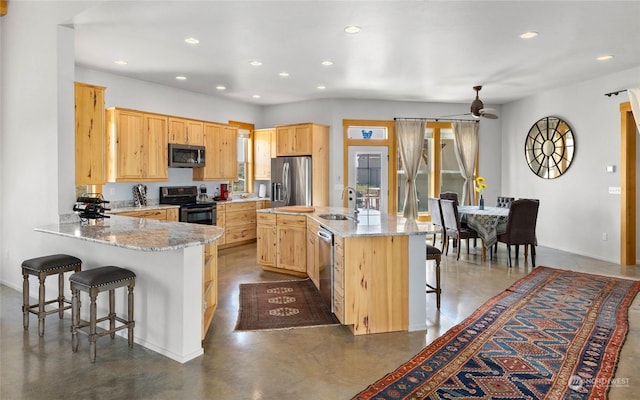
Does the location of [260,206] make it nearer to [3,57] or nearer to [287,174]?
[287,174]

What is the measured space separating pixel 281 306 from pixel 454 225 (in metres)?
3.43

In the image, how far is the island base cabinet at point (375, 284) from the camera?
3391 mm

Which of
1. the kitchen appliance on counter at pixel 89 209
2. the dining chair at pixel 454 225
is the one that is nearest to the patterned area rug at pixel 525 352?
the dining chair at pixel 454 225

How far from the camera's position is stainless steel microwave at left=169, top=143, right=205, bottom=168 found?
262 inches

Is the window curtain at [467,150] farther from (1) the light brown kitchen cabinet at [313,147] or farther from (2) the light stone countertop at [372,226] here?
(2) the light stone countertop at [372,226]

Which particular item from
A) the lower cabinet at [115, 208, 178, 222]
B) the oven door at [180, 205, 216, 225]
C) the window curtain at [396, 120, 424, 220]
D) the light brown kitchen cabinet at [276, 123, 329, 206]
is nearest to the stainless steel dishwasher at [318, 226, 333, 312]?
the lower cabinet at [115, 208, 178, 222]

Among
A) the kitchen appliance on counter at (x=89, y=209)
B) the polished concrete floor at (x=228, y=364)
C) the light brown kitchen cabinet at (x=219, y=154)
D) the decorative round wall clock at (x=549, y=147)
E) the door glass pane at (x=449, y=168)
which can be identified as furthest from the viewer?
the door glass pane at (x=449, y=168)

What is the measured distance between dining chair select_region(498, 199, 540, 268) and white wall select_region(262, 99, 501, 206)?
10.3 feet

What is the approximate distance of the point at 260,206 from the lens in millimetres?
8086

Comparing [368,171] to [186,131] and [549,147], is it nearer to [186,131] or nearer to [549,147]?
[549,147]

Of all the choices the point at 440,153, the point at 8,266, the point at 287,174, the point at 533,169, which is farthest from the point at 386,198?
the point at 8,266

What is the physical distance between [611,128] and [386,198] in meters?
3.94

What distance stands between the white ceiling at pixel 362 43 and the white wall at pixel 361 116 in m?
0.96

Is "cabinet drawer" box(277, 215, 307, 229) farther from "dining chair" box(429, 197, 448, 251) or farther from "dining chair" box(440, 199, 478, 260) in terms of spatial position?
"dining chair" box(429, 197, 448, 251)
